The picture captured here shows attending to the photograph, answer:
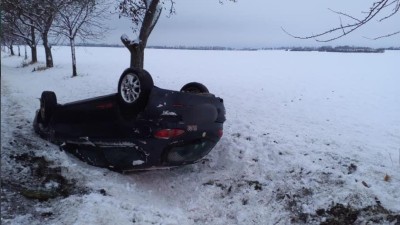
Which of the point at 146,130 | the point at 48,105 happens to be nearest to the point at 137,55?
the point at 48,105

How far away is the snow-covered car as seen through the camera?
4.74m

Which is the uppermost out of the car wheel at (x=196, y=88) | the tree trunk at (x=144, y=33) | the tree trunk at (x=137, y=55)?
the tree trunk at (x=144, y=33)

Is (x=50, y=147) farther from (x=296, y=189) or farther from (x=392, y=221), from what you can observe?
(x=392, y=221)

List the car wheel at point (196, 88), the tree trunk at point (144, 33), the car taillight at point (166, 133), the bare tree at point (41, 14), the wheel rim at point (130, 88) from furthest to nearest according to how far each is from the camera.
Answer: the bare tree at point (41, 14), the tree trunk at point (144, 33), the car wheel at point (196, 88), the wheel rim at point (130, 88), the car taillight at point (166, 133)

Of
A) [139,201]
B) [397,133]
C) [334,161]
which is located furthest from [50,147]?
[397,133]

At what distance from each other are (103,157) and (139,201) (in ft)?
2.96

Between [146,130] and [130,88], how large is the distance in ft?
2.21

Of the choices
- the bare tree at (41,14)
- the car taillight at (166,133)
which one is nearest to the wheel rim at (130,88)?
the car taillight at (166,133)

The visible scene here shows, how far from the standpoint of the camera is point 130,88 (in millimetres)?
5043

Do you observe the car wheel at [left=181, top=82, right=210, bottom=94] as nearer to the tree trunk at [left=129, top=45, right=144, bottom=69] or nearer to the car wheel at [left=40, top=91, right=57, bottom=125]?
the car wheel at [left=40, top=91, right=57, bottom=125]

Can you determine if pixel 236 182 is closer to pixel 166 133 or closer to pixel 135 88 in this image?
pixel 166 133

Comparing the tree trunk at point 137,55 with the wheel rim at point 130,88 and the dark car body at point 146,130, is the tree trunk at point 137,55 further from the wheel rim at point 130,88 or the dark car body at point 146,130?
the wheel rim at point 130,88

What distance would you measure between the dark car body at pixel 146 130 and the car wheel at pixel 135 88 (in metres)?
0.09

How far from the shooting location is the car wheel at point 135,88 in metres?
4.79
